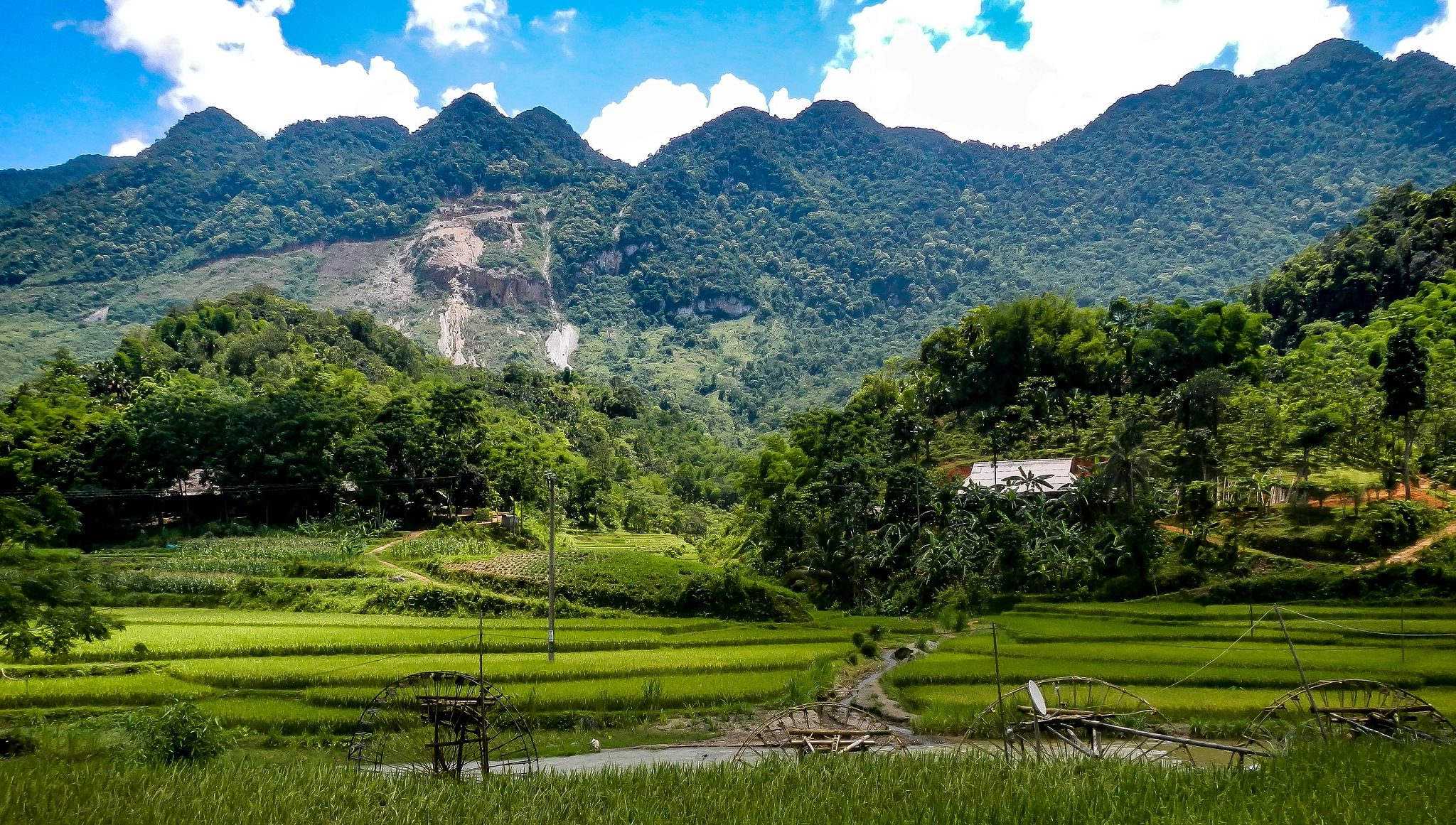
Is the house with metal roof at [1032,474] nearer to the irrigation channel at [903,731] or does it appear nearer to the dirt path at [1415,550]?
the dirt path at [1415,550]

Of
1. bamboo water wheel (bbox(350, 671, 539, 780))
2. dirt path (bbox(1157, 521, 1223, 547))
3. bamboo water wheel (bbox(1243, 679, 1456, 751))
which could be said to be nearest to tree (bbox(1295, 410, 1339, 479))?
dirt path (bbox(1157, 521, 1223, 547))

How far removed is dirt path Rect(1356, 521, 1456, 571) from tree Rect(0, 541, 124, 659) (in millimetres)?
40263

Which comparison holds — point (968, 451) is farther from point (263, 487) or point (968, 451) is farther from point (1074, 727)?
point (1074, 727)

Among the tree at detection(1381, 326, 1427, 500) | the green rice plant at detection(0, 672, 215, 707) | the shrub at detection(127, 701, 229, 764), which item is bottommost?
the green rice plant at detection(0, 672, 215, 707)

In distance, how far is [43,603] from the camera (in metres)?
18.9

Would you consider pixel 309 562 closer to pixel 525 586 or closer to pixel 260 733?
pixel 525 586

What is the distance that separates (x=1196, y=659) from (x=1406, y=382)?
21.9 meters

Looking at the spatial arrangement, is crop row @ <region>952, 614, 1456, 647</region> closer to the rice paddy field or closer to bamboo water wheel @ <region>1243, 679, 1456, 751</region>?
the rice paddy field

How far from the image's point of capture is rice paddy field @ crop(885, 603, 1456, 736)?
21375 millimetres

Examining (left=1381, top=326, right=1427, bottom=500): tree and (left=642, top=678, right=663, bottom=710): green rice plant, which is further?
(left=1381, top=326, right=1427, bottom=500): tree

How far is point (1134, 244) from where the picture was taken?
17950 centimetres

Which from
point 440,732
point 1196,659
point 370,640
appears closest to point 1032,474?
point 1196,659

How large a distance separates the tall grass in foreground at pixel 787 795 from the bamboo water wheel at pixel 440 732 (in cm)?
330

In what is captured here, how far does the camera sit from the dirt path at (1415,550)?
35656mm
